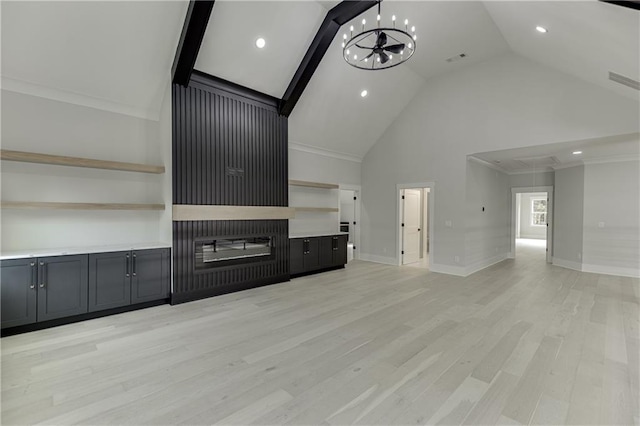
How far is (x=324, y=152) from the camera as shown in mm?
7637

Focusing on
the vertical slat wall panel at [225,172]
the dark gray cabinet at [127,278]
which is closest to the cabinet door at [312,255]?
the vertical slat wall panel at [225,172]

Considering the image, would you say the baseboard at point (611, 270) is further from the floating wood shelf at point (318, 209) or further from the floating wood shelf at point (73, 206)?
the floating wood shelf at point (73, 206)

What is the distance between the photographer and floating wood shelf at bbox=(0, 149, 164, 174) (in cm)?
369

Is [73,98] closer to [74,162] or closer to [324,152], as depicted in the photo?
[74,162]

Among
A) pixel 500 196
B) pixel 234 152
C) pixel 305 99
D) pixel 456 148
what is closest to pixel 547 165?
pixel 500 196

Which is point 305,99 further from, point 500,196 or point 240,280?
point 500,196

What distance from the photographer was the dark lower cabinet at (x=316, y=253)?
6.45 meters

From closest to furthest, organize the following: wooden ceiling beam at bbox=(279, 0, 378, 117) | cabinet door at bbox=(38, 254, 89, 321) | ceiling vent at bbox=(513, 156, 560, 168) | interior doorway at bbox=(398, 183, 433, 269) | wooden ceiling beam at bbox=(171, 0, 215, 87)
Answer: cabinet door at bbox=(38, 254, 89, 321), wooden ceiling beam at bbox=(171, 0, 215, 87), wooden ceiling beam at bbox=(279, 0, 378, 117), ceiling vent at bbox=(513, 156, 560, 168), interior doorway at bbox=(398, 183, 433, 269)

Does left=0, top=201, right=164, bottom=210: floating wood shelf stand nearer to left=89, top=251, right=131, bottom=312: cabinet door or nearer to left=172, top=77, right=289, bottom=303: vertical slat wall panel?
left=172, top=77, right=289, bottom=303: vertical slat wall panel

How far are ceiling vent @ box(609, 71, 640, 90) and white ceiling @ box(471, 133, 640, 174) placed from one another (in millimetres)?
1112

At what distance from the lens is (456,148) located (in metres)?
6.76

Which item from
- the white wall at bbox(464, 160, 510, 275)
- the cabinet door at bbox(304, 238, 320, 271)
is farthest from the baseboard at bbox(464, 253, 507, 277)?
the cabinet door at bbox(304, 238, 320, 271)

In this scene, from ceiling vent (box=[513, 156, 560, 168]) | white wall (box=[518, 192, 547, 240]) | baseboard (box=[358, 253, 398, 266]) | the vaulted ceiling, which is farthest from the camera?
white wall (box=[518, 192, 547, 240])

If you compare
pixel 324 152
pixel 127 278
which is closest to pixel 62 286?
pixel 127 278
